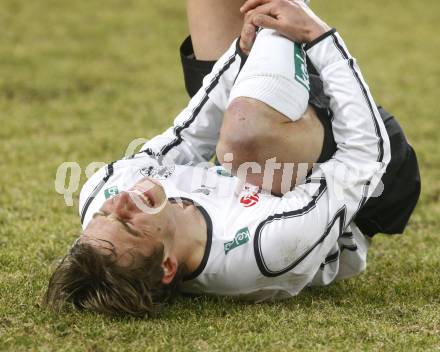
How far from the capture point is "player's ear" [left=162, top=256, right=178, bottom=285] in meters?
2.51

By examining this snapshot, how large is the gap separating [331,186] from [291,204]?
141mm

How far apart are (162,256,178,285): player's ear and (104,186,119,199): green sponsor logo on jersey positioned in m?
0.33

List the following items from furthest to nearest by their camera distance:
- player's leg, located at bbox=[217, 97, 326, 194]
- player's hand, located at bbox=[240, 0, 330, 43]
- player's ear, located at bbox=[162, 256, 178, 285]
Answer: player's hand, located at bbox=[240, 0, 330, 43] → player's leg, located at bbox=[217, 97, 326, 194] → player's ear, located at bbox=[162, 256, 178, 285]

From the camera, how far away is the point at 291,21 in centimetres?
287

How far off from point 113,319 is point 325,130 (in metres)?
0.91

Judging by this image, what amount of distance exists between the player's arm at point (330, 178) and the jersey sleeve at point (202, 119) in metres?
0.28

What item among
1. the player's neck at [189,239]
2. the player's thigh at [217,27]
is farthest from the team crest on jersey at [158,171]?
the player's thigh at [217,27]

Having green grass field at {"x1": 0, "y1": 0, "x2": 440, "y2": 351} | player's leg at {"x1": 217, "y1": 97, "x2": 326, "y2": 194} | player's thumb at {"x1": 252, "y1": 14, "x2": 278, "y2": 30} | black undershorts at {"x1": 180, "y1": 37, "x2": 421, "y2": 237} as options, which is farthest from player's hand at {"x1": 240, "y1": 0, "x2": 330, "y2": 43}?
green grass field at {"x1": 0, "y1": 0, "x2": 440, "y2": 351}

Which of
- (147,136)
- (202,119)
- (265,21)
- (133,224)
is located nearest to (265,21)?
(265,21)

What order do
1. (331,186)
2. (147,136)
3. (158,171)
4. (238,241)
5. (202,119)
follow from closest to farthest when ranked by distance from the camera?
(238,241) < (331,186) < (158,171) < (202,119) < (147,136)

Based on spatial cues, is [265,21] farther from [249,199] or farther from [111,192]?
[111,192]

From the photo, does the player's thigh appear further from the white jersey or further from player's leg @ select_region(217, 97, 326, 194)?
player's leg @ select_region(217, 97, 326, 194)

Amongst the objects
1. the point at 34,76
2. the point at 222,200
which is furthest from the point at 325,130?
the point at 34,76

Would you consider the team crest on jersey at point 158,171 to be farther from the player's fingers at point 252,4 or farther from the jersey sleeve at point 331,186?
the player's fingers at point 252,4
